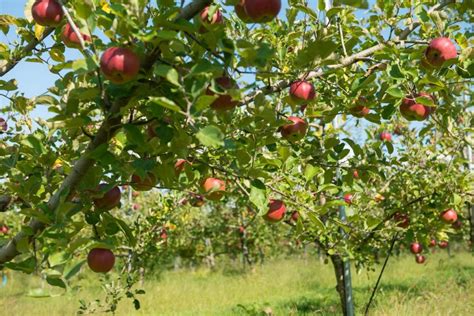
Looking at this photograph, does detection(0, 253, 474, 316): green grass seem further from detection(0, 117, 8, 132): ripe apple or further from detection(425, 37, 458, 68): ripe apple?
detection(425, 37, 458, 68): ripe apple

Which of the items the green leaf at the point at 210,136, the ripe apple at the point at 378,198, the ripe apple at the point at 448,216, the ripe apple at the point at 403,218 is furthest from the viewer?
the ripe apple at the point at 378,198

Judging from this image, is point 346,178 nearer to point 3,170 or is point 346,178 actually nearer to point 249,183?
point 249,183

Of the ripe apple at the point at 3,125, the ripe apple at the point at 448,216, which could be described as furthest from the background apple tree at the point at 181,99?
the ripe apple at the point at 448,216

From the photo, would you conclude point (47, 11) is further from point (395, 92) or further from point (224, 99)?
point (395, 92)

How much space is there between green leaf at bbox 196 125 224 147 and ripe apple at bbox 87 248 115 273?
808mm

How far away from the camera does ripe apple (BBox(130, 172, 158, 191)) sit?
5.92ft

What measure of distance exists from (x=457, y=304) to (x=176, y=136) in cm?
654

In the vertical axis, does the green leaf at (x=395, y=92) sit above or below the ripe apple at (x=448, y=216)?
above

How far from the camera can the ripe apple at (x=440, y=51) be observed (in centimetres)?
161

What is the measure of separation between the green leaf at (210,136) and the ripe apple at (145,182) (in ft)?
2.37

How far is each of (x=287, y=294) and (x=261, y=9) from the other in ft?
35.6

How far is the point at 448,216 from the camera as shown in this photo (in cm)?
404

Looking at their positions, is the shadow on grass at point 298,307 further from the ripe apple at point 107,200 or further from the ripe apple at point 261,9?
the ripe apple at point 261,9

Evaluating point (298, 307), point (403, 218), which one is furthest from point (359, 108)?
point (298, 307)
